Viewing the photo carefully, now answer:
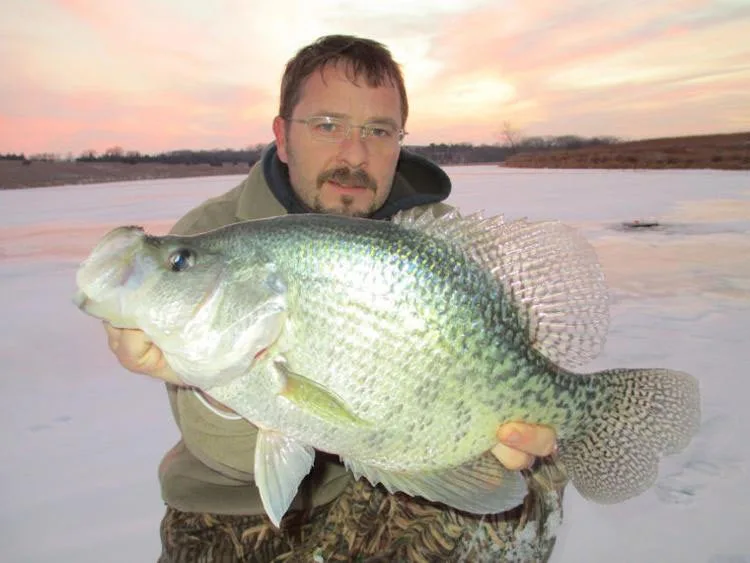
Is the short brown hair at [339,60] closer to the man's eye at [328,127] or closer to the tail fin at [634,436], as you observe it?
the man's eye at [328,127]

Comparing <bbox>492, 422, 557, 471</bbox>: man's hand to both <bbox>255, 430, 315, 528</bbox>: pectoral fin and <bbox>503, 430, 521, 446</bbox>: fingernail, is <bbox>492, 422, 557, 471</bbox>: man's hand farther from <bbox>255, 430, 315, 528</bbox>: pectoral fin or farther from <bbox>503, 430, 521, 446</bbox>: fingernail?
<bbox>255, 430, 315, 528</bbox>: pectoral fin

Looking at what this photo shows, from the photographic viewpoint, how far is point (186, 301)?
62.9 inches

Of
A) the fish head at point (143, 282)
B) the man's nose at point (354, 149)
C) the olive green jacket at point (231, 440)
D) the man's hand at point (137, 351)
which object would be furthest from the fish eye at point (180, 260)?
the man's nose at point (354, 149)

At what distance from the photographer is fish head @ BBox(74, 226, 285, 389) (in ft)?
5.14

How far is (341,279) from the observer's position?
164 cm

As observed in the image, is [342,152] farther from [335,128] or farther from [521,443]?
[521,443]

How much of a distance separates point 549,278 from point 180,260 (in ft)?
3.63

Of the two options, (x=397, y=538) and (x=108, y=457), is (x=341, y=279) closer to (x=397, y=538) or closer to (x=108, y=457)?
(x=397, y=538)

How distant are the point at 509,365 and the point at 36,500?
110 inches

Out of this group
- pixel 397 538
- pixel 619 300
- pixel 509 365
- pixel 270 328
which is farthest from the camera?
pixel 619 300

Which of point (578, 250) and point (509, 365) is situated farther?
point (578, 250)

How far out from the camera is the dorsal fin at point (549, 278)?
5.91ft

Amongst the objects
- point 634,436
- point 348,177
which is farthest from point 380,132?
point 634,436

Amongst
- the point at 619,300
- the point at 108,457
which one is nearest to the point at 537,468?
the point at 108,457
